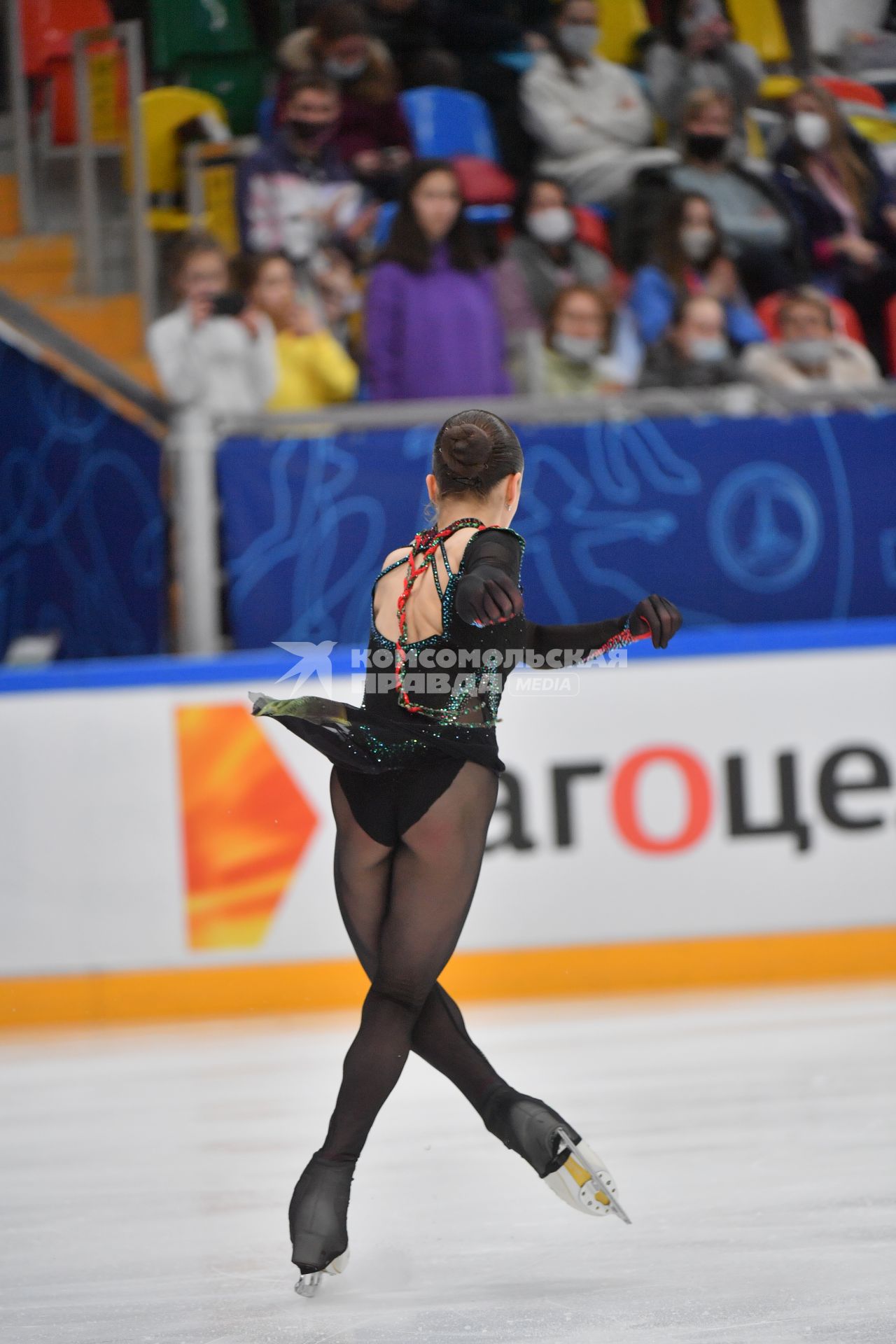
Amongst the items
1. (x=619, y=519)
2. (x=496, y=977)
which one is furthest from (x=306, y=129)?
(x=496, y=977)

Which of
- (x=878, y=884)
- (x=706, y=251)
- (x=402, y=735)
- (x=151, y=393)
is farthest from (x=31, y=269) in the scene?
(x=402, y=735)

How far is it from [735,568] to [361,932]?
123 inches

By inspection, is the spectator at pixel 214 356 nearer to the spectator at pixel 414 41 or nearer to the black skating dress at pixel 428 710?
the spectator at pixel 414 41

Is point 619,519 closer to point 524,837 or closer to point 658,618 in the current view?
point 524,837

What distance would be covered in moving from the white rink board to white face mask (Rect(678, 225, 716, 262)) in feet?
6.98

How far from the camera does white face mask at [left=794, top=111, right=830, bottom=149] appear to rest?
7.50 m

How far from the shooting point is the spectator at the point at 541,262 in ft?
20.6

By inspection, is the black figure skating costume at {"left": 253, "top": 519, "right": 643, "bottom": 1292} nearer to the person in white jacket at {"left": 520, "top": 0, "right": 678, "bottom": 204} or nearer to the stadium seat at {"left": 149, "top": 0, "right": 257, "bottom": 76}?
the person in white jacket at {"left": 520, "top": 0, "right": 678, "bottom": 204}

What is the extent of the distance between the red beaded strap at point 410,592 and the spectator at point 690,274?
4.10 metres

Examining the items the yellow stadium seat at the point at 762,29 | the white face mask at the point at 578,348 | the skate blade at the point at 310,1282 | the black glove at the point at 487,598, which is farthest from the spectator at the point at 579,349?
the skate blade at the point at 310,1282

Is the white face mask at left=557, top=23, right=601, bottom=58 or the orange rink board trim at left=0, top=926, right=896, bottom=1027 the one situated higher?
the white face mask at left=557, top=23, right=601, bottom=58

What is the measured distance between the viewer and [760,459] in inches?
211

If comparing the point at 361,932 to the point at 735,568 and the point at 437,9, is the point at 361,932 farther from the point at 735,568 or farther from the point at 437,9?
the point at 437,9

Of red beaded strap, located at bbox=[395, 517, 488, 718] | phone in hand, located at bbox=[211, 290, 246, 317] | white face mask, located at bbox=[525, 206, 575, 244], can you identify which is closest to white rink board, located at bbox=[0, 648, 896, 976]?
phone in hand, located at bbox=[211, 290, 246, 317]
